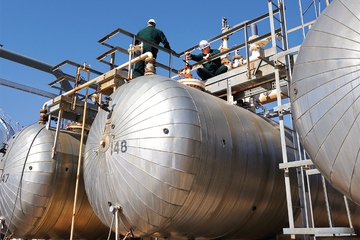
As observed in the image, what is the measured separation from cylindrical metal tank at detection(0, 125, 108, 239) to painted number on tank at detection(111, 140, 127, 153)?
3342mm

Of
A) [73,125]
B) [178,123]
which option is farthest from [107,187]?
[73,125]

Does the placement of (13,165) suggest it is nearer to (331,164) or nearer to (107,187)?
(107,187)

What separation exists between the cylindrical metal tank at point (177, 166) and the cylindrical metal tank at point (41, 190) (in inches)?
92.1

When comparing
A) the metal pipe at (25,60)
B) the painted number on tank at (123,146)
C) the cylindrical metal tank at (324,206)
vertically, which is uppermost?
the metal pipe at (25,60)

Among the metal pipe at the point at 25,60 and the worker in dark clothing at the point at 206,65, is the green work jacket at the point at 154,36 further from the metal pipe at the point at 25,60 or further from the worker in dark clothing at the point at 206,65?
the metal pipe at the point at 25,60

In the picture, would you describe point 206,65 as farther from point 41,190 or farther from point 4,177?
point 4,177

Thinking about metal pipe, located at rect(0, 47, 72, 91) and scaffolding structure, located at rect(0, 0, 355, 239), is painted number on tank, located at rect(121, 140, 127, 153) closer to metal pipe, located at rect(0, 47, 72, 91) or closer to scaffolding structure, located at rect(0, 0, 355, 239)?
scaffolding structure, located at rect(0, 0, 355, 239)

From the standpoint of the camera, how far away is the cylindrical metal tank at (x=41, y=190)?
866 centimetres

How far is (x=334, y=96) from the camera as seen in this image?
4371 mm

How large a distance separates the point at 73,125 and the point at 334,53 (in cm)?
879

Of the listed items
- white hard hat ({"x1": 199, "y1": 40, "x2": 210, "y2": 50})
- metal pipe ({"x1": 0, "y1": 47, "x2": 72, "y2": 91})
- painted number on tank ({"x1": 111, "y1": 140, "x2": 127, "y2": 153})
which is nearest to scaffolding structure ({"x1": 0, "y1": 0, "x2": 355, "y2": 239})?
white hard hat ({"x1": 199, "y1": 40, "x2": 210, "y2": 50})

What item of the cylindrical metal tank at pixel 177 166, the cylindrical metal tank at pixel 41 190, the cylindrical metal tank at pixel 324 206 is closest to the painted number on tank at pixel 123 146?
the cylindrical metal tank at pixel 177 166

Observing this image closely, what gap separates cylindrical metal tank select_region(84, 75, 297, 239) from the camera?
5.76m

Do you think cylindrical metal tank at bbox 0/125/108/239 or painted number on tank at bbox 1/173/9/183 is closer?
cylindrical metal tank at bbox 0/125/108/239
